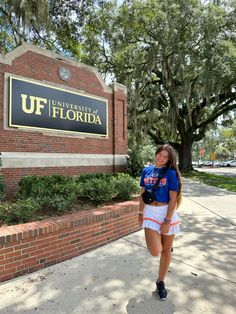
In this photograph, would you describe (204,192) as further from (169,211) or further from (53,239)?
(169,211)

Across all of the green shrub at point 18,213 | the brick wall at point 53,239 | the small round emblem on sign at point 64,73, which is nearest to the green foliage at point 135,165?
the small round emblem on sign at point 64,73

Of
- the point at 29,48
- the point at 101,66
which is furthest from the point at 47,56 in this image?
the point at 101,66

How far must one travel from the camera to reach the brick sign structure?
21.5 feet

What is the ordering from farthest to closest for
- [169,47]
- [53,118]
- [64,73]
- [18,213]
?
[169,47], [64,73], [53,118], [18,213]

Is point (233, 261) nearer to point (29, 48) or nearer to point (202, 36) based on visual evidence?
point (29, 48)

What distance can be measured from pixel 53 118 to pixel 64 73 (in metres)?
1.40

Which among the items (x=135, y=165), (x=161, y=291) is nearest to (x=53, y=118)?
(x=135, y=165)

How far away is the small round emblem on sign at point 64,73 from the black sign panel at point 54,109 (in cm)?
39

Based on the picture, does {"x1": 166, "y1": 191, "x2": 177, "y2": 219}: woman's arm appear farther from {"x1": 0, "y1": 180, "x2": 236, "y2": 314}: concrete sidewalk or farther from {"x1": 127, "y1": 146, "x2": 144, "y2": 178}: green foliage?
{"x1": 127, "y1": 146, "x2": 144, "y2": 178}: green foliage

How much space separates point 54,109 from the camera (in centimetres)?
743

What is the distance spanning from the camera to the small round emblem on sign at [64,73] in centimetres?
772

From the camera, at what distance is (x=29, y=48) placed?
23.1 ft

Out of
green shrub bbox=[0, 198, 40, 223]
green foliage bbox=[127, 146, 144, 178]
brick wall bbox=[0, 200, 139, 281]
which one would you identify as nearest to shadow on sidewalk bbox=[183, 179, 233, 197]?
green foliage bbox=[127, 146, 144, 178]

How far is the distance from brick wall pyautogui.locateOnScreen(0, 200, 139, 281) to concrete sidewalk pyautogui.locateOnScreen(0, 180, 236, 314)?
13 centimetres
